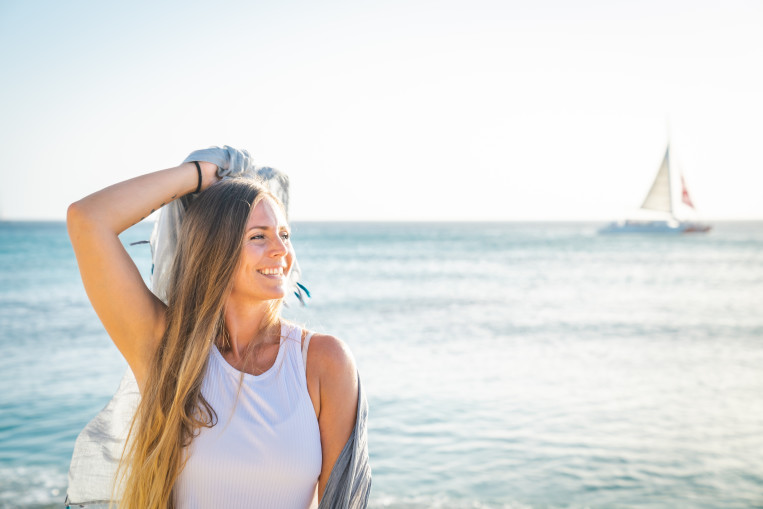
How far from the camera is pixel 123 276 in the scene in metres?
1.81

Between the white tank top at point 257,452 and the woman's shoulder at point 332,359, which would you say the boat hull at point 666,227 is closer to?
the woman's shoulder at point 332,359

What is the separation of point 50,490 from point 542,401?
4766 millimetres

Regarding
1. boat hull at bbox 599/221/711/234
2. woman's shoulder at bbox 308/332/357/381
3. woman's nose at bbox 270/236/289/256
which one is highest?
woman's nose at bbox 270/236/289/256

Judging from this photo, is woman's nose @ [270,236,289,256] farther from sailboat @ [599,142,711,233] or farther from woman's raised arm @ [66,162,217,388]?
sailboat @ [599,142,711,233]

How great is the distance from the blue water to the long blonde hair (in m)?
0.50

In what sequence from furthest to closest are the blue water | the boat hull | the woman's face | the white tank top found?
the boat hull
the blue water
the woman's face
the white tank top

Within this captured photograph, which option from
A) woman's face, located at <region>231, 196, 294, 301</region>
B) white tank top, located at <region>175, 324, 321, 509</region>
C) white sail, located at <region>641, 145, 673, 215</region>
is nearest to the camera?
white tank top, located at <region>175, 324, 321, 509</region>

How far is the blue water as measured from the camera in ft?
16.3

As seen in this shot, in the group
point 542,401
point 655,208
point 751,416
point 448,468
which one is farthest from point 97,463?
point 655,208

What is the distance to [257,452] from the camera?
69.0 inches

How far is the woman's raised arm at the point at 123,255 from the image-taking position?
1778mm

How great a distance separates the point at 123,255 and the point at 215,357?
1.31ft

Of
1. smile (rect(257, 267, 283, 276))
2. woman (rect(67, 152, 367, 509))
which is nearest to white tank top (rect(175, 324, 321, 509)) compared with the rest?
woman (rect(67, 152, 367, 509))

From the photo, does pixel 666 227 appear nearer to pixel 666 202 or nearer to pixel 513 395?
pixel 666 202
